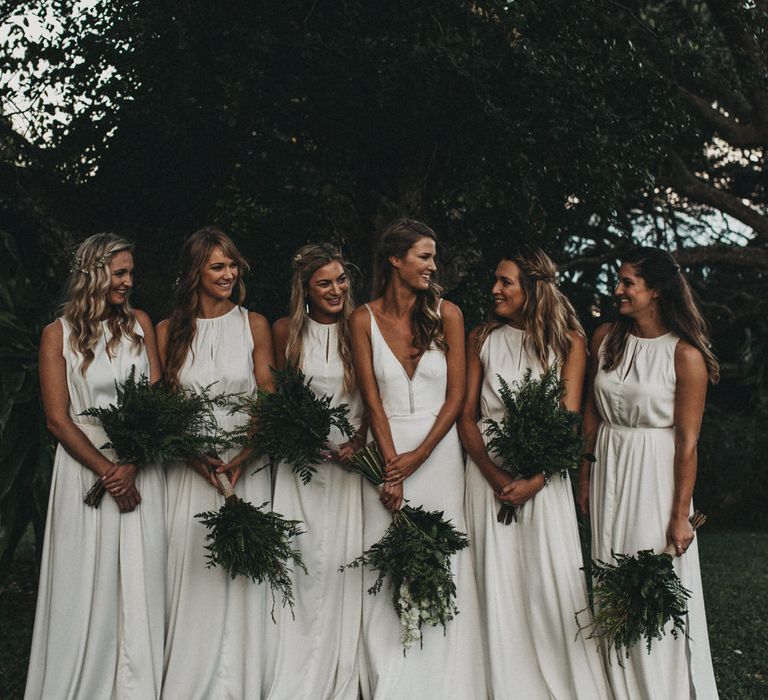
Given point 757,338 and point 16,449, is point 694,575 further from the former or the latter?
point 757,338

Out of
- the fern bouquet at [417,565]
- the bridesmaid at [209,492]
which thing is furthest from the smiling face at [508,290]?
the bridesmaid at [209,492]

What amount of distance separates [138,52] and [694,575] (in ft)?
17.3

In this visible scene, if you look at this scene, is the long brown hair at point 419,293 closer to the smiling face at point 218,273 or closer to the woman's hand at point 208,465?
the smiling face at point 218,273

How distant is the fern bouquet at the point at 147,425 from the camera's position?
Result: 16.6 feet

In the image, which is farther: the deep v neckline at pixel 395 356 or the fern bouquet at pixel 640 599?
the deep v neckline at pixel 395 356

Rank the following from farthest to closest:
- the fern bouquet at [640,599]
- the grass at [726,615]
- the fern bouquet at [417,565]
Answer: the grass at [726,615] → the fern bouquet at [417,565] → the fern bouquet at [640,599]

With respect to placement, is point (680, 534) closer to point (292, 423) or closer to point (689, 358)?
point (689, 358)

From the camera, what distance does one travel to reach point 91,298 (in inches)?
211

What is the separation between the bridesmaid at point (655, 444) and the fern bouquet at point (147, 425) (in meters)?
2.35

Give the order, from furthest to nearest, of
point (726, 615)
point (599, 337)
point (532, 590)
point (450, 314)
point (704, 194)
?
point (704, 194), point (726, 615), point (450, 314), point (599, 337), point (532, 590)

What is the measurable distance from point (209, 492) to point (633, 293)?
276cm

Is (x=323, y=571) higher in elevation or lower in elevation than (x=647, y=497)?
lower

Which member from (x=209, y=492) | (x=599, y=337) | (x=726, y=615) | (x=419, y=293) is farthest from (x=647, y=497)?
(x=726, y=615)

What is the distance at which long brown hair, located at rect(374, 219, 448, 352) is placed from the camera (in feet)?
18.2
